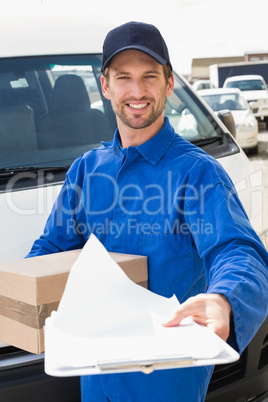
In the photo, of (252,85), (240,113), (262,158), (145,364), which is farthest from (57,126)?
(252,85)

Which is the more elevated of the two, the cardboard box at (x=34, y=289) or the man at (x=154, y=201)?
the man at (x=154, y=201)

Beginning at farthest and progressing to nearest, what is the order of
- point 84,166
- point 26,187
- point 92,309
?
point 26,187, point 84,166, point 92,309

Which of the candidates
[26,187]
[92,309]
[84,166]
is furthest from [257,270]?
[26,187]

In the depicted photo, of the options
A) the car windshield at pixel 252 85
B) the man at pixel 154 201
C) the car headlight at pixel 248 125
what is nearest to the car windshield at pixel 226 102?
the car headlight at pixel 248 125

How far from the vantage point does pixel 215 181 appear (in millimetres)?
1695

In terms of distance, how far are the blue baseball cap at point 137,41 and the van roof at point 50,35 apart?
1.57m

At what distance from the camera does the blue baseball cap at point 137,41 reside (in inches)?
70.9

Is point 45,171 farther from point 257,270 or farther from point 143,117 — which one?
point 257,270

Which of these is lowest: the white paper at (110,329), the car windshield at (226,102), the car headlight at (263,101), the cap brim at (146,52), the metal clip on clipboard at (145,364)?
the metal clip on clipboard at (145,364)

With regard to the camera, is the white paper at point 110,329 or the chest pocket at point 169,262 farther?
the chest pocket at point 169,262

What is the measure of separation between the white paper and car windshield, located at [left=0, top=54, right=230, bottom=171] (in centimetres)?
157

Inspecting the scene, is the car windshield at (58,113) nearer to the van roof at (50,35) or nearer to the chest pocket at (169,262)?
the van roof at (50,35)

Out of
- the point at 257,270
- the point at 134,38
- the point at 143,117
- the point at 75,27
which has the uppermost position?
the point at 75,27

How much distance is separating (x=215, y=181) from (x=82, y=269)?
1.57 ft
